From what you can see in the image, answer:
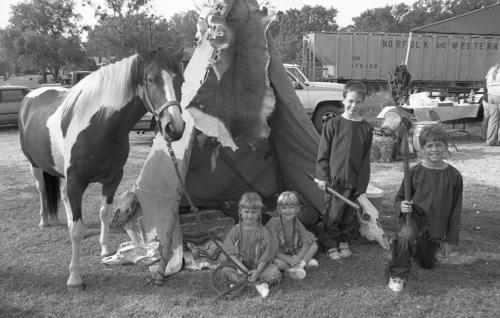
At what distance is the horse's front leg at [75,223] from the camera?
3311 millimetres

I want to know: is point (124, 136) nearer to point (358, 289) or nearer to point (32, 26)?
point (358, 289)

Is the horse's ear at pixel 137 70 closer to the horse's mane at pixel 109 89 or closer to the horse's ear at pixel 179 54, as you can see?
the horse's mane at pixel 109 89

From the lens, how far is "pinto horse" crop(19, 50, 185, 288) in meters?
2.90

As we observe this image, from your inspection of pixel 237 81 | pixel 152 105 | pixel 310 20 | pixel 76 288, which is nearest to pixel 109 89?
pixel 152 105

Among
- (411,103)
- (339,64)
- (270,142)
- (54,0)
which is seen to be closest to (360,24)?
(54,0)

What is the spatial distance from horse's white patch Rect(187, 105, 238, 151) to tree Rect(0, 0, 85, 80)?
31.5 metres

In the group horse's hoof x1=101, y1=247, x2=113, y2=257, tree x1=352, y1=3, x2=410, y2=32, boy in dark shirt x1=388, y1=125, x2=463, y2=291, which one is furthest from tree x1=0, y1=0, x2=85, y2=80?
tree x1=352, y1=3, x2=410, y2=32

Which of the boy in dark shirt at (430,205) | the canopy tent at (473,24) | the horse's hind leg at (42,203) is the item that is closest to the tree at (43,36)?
the canopy tent at (473,24)

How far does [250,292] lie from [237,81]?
1863mm

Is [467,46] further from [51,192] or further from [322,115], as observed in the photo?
[51,192]

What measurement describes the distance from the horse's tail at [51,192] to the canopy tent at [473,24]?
669 inches

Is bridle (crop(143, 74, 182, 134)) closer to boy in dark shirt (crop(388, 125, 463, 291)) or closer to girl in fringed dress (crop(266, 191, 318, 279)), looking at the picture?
→ girl in fringed dress (crop(266, 191, 318, 279))

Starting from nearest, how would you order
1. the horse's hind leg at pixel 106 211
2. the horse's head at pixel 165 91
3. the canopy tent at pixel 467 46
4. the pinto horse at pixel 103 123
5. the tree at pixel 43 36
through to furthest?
the horse's head at pixel 165 91 < the pinto horse at pixel 103 123 < the horse's hind leg at pixel 106 211 < the canopy tent at pixel 467 46 < the tree at pixel 43 36

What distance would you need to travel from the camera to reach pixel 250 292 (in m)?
3.21
